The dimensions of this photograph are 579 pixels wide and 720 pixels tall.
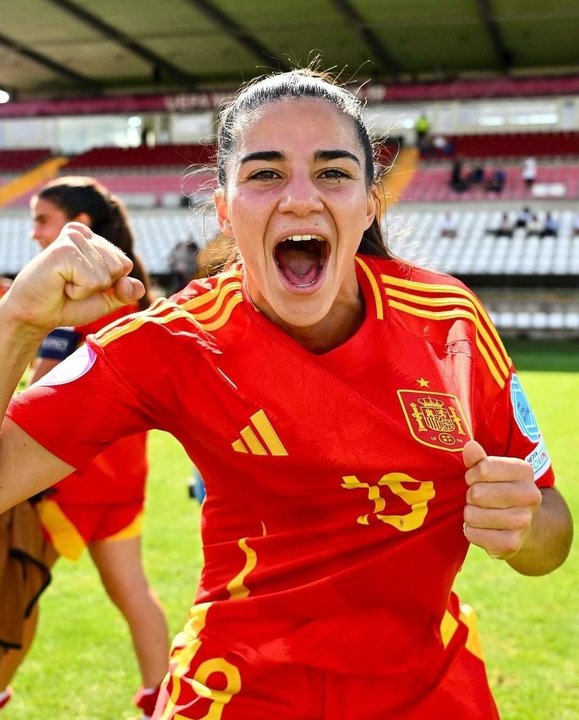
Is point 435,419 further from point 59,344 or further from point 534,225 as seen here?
point 534,225

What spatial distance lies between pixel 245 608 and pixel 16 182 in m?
32.1

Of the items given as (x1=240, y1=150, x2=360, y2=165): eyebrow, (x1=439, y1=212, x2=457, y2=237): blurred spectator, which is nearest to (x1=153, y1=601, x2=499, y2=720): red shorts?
(x1=240, y1=150, x2=360, y2=165): eyebrow

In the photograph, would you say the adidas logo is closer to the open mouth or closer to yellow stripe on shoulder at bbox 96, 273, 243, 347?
yellow stripe on shoulder at bbox 96, 273, 243, 347

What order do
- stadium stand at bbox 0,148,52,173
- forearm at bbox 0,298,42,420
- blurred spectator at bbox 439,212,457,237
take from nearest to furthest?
1. forearm at bbox 0,298,42,420
2. blurred spectator at bbox 439,212,457,237
3. stadium stand at bbox 0,148,52,173

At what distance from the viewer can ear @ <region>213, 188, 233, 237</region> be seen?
209 cm

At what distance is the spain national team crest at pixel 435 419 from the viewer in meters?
1.75

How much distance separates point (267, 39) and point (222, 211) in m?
24.3

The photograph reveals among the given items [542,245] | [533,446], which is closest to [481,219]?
[542,245]

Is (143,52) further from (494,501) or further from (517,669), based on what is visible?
(494,501)

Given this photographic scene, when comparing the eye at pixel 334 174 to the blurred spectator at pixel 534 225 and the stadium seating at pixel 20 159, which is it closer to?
the blurred spectator at pixel 534 225

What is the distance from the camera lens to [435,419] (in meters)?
1.76

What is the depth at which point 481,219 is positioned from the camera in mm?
24688

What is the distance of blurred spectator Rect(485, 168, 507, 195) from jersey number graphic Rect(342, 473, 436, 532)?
982 inches

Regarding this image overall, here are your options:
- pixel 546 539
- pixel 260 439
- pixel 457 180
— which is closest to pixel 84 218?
pixel 260 439
